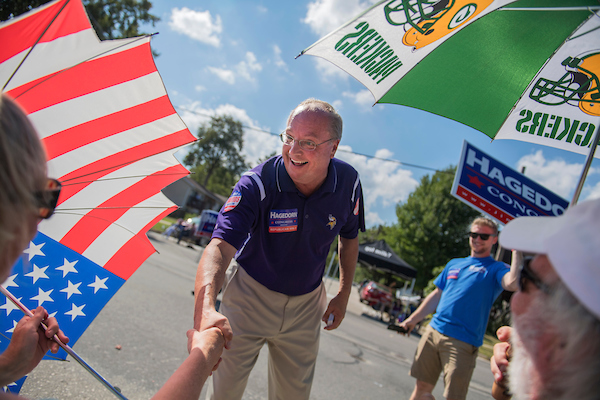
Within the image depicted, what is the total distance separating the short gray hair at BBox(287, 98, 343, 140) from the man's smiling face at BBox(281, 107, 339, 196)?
2 cm

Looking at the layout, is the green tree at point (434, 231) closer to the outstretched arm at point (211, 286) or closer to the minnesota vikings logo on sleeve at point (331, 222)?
the minnesota vikings logo on sleeve at point (331, 222)

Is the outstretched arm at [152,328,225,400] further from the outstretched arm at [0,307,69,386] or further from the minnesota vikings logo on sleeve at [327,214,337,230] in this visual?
the minnesota vikings logo on sleeve at [327,214,337,230]

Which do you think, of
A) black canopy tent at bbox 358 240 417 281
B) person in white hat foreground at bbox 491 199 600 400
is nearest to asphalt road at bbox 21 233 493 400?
person in white hat foreground at bbox 491 199 600 400

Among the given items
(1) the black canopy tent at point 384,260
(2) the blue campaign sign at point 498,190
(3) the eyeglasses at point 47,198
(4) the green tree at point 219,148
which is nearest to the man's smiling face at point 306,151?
(3) the eyeglasses at point 47,198

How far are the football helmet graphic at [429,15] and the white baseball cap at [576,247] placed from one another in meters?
1.70

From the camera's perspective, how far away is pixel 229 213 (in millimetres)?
2041

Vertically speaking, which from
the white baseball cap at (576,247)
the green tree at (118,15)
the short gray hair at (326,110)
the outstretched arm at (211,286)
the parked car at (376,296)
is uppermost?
the green tree at (118,15)

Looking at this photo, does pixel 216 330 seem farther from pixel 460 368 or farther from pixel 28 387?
pixel 460 368

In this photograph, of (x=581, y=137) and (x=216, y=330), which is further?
(x=581, y=137)

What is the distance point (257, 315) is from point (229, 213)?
0.74 m

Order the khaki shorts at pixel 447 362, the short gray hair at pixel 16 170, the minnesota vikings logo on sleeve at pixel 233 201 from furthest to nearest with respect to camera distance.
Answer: the khaki shorts at pixel 447 362 → the minnesota vikings logo on sleeve at pixel 233 201 → the short gray hair at pixel 16 170

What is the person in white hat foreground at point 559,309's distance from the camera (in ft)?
2.52

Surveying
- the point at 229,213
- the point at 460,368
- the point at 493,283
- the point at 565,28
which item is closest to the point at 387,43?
the point at 565,28

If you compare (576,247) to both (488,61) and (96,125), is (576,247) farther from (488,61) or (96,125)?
(488,61)
